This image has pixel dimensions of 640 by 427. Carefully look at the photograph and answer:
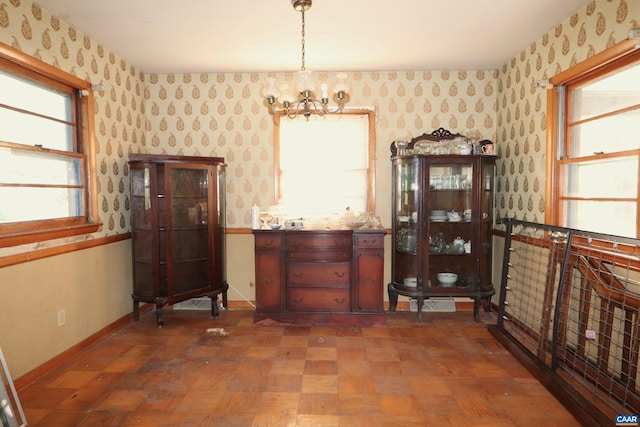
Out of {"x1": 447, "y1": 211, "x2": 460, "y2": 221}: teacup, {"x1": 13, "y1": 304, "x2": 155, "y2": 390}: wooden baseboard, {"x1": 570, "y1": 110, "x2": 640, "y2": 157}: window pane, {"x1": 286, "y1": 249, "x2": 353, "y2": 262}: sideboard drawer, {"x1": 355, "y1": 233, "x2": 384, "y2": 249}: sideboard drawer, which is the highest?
{"x1": 570, "y1": 110, "x2": 640, "y2": 157}: window pane

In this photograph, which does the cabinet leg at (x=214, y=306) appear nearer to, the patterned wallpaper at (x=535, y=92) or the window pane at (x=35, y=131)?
the window pane at (x=35, y=131)

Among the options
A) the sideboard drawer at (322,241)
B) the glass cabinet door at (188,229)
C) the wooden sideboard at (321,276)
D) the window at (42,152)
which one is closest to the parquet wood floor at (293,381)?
the wooden sideboard at (321,276)

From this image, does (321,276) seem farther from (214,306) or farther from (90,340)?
(90,340)

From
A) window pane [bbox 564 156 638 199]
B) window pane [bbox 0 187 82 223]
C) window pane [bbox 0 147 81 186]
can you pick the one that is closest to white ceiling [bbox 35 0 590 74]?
window pane [bbox 0 147 81 186]

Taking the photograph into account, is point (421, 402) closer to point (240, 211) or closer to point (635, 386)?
point (635, 386)

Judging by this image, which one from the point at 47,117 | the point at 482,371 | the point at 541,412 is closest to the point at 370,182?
the point at 482,371

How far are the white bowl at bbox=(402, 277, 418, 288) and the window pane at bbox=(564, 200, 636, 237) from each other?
58.4 inches

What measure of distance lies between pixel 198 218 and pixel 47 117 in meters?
1.55

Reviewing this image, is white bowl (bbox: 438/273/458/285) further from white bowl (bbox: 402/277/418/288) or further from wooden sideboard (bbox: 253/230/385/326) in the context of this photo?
wooden sideboard (bbox: 253/230/385/326)

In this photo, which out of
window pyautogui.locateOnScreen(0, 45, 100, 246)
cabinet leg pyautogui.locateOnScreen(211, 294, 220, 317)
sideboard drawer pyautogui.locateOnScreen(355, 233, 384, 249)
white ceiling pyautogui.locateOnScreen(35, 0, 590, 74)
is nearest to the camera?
window pyautogui.locateOnScreen(0, 45, 100, 246)

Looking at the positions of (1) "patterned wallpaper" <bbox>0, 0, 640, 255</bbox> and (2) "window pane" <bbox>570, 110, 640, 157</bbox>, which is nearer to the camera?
(2) "window pane" <bbox>570, 110, 640, 157</bbox>

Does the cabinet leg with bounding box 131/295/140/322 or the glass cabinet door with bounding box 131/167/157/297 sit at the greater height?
the glass cabinet door with bounding box 131/167/157/297

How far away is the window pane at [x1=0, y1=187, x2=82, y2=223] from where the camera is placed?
2.81 m

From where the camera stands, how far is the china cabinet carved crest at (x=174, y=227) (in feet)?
13.0
